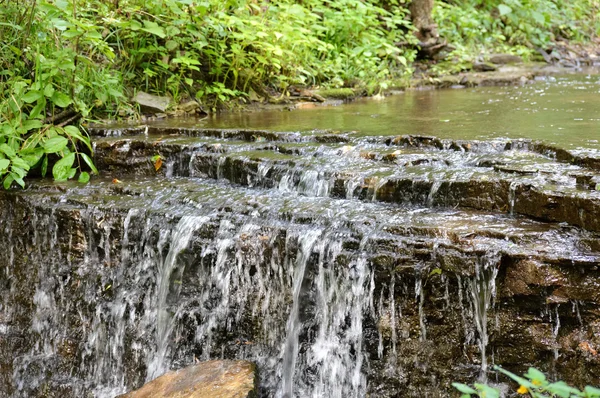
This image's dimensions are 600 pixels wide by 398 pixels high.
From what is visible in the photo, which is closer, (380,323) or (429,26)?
(380,323)

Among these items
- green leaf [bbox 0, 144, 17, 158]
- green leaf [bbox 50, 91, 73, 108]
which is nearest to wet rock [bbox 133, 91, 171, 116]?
green leaf [bbox 50, 91, 73, 108]

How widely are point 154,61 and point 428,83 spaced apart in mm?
4306

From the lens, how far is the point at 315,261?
3.29m

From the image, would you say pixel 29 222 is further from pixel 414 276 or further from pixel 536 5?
pixel 536 5

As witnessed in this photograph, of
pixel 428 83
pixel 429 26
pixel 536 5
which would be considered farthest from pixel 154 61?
pixel 536 5

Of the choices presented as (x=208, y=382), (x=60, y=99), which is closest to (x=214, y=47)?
(x=60, y=99)

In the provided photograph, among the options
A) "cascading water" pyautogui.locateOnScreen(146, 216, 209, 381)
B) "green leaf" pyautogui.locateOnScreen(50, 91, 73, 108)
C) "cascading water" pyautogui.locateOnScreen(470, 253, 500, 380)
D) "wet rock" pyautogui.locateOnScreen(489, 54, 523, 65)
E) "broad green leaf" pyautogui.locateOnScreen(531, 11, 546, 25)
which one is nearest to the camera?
"cascading water" pyautogui.locateOnScreen(470, 253, 500, 380)

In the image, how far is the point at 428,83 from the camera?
9039mm

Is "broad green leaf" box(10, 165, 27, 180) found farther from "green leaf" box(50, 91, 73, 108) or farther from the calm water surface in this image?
the calm water surface

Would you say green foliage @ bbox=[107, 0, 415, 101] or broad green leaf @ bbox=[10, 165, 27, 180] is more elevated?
green foliage @ bbox=[107, 0, 415, 101]

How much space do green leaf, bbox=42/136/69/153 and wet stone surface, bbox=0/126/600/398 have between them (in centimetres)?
28

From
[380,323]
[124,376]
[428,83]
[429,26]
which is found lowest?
[124,376]

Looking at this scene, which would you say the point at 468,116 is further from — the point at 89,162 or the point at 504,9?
the point at 504,9

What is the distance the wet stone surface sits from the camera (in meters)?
2.93
